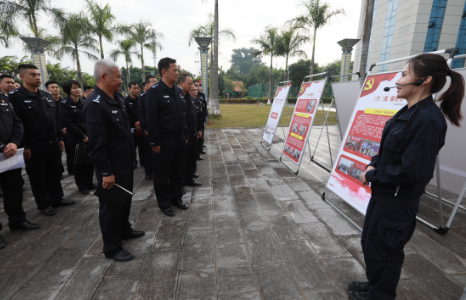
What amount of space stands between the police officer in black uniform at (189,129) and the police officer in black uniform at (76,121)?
5.09 feet

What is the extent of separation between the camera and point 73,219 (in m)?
2.87

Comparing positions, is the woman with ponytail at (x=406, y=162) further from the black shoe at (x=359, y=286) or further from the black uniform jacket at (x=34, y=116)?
the black uniform jacket at (x=34, y=116)

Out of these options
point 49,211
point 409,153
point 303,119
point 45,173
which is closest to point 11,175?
point 45,173

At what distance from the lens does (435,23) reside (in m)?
17.9

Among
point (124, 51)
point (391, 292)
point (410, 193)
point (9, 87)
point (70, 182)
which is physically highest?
point (124, 51)

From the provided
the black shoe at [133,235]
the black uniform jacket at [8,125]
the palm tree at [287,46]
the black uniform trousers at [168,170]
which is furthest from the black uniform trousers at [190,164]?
the palm tree at [287,46]

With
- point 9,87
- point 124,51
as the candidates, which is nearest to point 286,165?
point 9,87

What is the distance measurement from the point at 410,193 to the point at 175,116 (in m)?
2.41

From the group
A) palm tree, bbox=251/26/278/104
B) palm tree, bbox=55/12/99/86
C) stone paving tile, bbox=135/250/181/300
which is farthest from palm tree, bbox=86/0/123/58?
stone paving tile, bbox=135/250/181/300

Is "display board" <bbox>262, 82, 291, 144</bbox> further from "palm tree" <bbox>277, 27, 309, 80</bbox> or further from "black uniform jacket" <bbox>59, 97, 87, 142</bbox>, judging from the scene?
"palm tree" <bbox>277, 27, 309, 80</bbox>

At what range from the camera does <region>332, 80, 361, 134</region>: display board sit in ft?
13.1

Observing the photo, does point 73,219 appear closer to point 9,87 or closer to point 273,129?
point 9,87

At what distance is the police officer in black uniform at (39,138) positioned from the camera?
2784mm

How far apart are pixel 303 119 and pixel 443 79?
3127 mm
